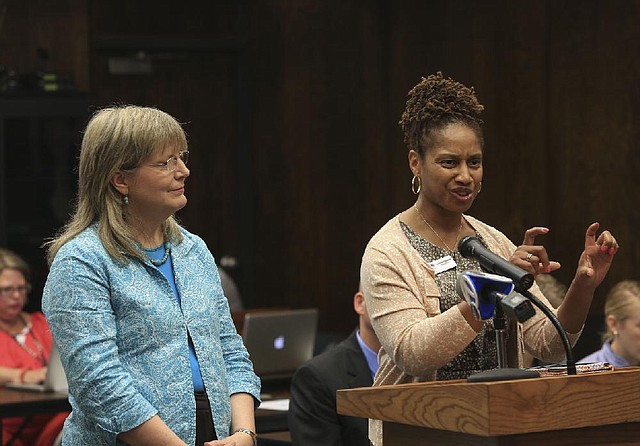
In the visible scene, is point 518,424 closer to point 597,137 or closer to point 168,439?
point 168,439

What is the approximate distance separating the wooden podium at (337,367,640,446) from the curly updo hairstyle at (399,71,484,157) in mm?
650

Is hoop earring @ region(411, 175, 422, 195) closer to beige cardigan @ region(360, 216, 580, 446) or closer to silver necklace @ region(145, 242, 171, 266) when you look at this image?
beige cardigan @ region(360, 216, 580, 446)

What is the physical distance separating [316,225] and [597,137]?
290 cm

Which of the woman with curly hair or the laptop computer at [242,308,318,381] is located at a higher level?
the woman with curly hair

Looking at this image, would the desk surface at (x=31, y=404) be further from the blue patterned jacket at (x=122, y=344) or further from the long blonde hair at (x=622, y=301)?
the blue patterned jacket at (x=122, y=344)

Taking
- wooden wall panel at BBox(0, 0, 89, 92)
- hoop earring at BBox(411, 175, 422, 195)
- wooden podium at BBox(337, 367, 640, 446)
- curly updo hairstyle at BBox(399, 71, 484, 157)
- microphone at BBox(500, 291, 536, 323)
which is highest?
wooden wall panel at BBox(0, 0, 89, 92)

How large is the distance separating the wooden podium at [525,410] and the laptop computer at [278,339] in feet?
12.3

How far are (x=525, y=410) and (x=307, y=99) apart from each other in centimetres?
714

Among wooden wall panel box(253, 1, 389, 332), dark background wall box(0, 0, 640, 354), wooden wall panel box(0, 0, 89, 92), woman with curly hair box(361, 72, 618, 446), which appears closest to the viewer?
woman with curly hair box(361, 72, 618, 446)

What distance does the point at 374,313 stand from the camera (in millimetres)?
2828

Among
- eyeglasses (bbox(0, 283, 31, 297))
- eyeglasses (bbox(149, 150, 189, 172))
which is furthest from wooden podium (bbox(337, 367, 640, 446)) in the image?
eyeglasses (bbox(0, 283, 31, 297))

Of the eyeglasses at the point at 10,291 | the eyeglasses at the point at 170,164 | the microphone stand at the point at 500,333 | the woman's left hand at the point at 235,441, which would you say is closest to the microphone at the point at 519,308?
the microphone stand at the point at 500,333

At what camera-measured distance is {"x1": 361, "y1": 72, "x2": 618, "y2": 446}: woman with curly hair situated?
9.02 ft

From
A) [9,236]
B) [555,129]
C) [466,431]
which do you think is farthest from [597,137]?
[466,431]
